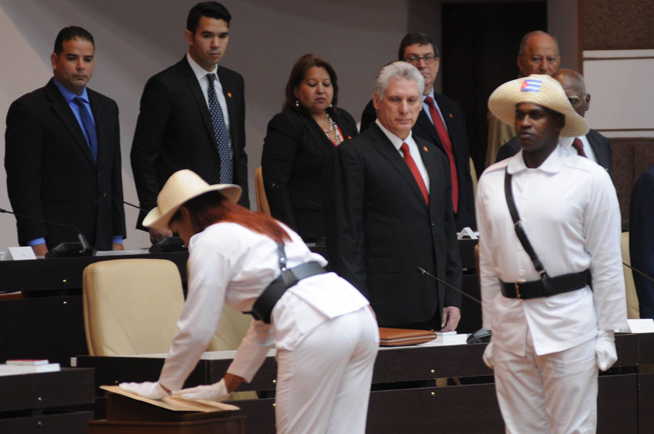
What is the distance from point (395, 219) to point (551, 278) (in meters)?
1.03

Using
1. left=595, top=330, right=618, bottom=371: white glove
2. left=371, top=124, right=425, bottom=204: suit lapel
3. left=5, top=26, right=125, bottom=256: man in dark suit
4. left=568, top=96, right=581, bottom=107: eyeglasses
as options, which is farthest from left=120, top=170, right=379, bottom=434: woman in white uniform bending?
left=5, top=26, right=125, bottom=256: man in dark suit

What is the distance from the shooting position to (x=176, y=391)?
3.46m

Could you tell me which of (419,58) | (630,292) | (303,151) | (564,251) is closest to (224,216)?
(564,251)

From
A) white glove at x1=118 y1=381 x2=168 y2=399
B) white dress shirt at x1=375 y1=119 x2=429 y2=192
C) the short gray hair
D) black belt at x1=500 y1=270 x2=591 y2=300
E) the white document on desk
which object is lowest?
white glove at x1=118 y1=381 x2=168 y2=399

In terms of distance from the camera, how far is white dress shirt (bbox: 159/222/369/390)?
10.9 feet

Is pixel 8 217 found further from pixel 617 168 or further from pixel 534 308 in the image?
pixel 534 308

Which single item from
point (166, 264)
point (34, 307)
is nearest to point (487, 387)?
point (166, 264)

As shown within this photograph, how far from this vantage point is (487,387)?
178 inches

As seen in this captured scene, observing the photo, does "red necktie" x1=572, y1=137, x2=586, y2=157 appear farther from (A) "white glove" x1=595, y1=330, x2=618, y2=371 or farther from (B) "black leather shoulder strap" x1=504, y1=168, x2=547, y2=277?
(A) "white glove" x1=595, y1=330, x2=618, y2=371

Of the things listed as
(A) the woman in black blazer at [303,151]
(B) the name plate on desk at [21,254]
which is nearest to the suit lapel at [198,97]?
(A) the woman in black blazer at [303,151]

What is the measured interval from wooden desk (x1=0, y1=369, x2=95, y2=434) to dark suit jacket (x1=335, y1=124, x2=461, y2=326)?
1.05m

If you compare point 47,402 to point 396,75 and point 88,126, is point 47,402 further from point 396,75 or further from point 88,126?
point 88,126

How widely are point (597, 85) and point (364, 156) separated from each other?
11.1ft

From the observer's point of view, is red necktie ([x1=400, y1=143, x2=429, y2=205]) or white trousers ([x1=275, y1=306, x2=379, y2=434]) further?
red necktie ([x1=400, y1=143, x2=429, y2=205])
